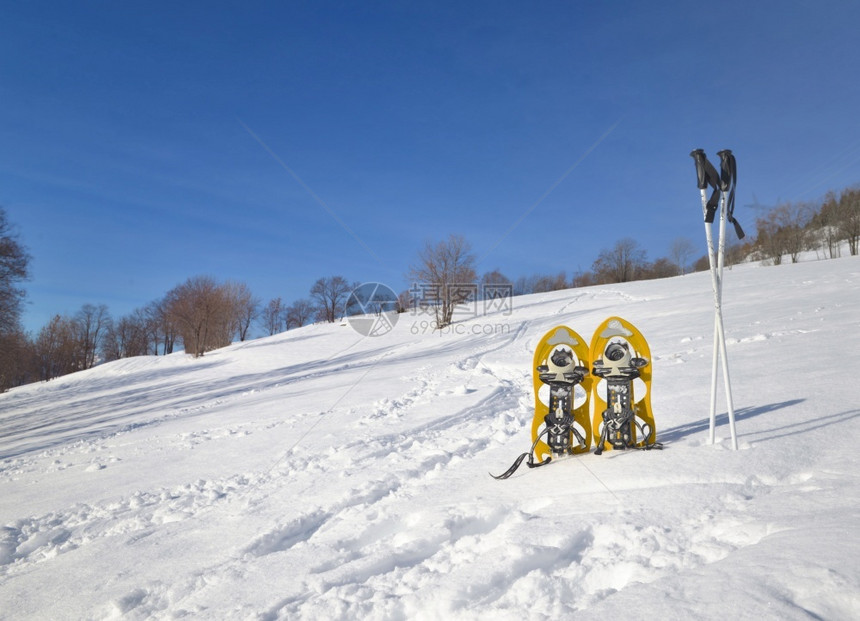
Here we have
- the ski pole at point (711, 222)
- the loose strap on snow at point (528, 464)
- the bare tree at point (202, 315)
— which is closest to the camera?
the ski pole at point (711, 222)

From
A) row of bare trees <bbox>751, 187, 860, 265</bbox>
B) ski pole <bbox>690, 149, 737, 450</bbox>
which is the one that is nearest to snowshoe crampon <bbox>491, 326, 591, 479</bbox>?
ski pole <bbox>690, 149, 737, 450</bbox>

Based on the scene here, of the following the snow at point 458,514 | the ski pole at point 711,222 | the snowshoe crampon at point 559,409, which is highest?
the ski pole at point 711,222

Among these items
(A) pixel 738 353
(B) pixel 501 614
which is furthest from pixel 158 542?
(A) pixel 738 353

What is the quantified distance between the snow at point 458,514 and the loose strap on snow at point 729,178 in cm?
203

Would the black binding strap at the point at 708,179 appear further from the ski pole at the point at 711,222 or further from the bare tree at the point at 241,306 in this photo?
the bare tree at the point at 241,306

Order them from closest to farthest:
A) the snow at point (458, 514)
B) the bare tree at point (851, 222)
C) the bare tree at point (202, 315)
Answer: the snow at point (458, 514) < the bare tree at point (202, 315) < the bare tree at point (851, 222)

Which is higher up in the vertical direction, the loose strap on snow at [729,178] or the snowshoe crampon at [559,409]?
the loose strap on snow at [729,178]

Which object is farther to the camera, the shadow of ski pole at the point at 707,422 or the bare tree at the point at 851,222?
the bare tree at the point at 851,222

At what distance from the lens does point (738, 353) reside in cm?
823

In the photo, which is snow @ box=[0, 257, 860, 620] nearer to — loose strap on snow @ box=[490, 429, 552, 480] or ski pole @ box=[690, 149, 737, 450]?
loose strap on snow @ box=[490, 429, 552, 480]

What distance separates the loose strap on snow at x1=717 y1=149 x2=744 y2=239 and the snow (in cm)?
203

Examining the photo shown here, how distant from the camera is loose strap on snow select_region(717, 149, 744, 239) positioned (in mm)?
3961

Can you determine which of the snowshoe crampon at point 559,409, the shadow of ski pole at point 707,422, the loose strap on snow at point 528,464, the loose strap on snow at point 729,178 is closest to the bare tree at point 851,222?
the shadow of ski pole at point 707,422

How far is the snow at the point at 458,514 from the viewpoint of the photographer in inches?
88.7
